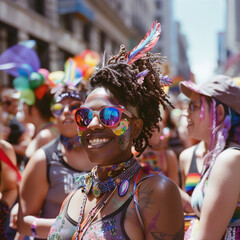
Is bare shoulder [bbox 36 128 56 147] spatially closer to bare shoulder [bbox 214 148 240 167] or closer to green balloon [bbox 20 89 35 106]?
green balloon [bbox 20 89 35 106]

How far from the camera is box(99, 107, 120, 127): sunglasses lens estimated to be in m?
1.85

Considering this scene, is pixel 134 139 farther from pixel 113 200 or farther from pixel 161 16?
pixel 161 16

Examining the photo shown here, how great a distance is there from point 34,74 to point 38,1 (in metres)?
14.5

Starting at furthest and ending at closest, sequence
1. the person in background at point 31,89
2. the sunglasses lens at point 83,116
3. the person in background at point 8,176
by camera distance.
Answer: the person in background at point 31,89 → the person in background at point 8,176 → the sunglasses lens at point 83,116

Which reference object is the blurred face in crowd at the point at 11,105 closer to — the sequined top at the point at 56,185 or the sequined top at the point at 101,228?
the sequined top at the point at 56,185

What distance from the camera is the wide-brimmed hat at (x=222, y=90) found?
8.06 ft

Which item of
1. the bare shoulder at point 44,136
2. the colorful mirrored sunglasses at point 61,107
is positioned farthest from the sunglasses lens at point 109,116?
the bare shoulder at point 44,136

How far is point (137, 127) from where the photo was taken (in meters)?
1.99

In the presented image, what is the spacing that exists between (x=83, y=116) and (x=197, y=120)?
98cm

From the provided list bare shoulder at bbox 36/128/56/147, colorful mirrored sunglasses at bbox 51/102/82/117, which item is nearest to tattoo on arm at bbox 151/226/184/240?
colorful mirrored sunglasses at bbox 51/102/82/117

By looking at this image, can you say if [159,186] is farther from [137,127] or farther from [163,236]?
[137,127]

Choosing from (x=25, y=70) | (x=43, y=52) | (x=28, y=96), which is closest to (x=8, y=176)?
(x=28, y=96)

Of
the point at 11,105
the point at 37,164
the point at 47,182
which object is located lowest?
the point at 11,105

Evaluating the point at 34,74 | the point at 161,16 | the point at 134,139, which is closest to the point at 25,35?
the point at 34,74
